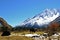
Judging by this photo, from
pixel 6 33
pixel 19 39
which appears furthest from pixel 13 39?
pixel 6 33

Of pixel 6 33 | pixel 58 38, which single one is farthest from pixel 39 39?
pixel 6 33

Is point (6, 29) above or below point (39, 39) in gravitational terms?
above

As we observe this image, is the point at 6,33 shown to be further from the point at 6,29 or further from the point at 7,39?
the point at 7,39

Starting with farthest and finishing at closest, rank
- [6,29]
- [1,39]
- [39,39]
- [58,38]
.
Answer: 1. [6,29]
2. [39,39]
3. [58,38]
4. [1,39]

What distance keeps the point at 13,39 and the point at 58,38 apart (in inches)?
185

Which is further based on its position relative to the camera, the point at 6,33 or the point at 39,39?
the point at 6,33

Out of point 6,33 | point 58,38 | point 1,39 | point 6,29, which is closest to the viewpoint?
point 1,39

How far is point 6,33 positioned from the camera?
2622cm

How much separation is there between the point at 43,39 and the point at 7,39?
18.6ft

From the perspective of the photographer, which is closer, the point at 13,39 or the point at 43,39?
the point at 13,39

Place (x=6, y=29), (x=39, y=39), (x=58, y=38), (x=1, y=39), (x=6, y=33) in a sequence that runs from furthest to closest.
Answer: (x=6, y=29) → (x=6, y=33) → (x=39, y=39) → (x=58, y=38) → (x=1, y=39)

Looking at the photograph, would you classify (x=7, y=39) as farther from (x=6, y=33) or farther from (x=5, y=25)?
(x=5, y=25)

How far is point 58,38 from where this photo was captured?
760 inches

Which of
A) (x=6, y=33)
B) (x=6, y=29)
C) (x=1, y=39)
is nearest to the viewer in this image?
(x=1, y=39)
